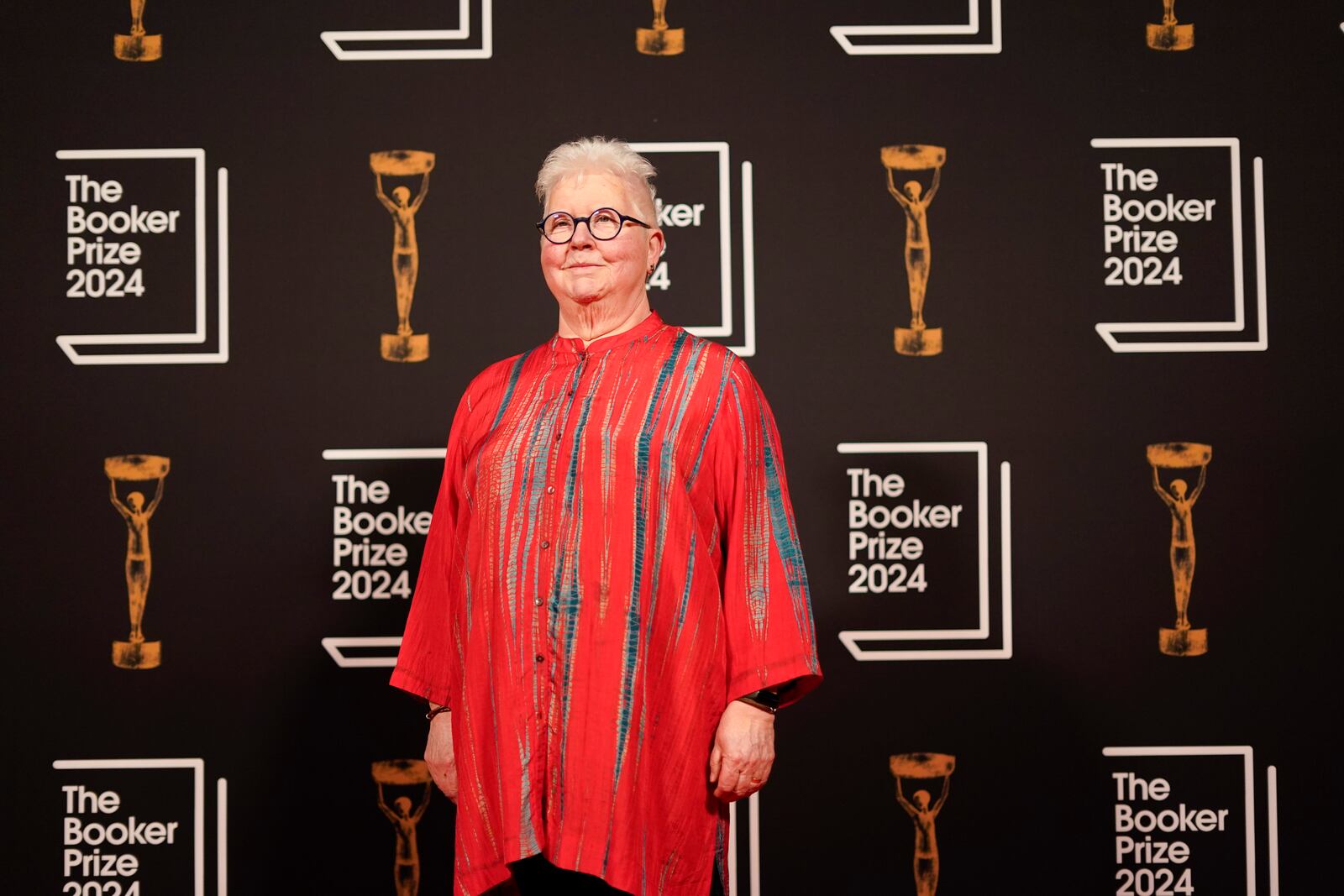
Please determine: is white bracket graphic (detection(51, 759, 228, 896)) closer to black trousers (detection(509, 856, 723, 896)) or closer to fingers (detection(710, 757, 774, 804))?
black trousers (detection(509, 856, 723, 896))

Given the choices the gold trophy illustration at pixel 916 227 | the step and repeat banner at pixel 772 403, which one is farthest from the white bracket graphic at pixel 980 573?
the gold trophy illustration at pixel 916 227

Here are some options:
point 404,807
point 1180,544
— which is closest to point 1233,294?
point 1180,544

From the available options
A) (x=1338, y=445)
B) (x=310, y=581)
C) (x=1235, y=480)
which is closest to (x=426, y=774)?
(x=310, y=581)

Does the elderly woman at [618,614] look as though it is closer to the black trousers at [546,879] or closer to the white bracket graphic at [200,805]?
the black trousers at [546,879]

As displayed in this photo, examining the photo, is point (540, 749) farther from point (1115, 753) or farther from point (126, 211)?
point (126, 211)

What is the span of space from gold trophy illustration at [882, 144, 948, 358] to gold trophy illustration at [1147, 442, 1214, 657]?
1.67 ft

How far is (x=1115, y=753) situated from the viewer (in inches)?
94.5

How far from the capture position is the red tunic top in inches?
62.8

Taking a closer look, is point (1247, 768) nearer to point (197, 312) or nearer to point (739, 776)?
point (739, 776)

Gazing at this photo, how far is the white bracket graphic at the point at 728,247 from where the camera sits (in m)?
2.40

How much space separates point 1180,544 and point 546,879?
147cm

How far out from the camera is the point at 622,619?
1601mm

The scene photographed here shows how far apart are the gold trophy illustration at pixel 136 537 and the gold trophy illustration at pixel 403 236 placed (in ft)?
1.72

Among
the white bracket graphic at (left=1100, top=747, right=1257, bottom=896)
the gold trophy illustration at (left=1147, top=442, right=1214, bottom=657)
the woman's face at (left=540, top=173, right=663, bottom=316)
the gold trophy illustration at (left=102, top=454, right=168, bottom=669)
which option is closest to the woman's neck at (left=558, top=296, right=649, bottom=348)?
the woman's face at (left=540, top=173, right=663, bottom=316)
